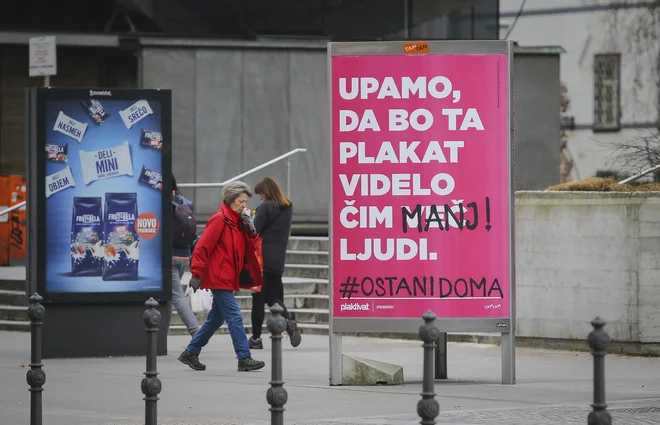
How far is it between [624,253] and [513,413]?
4.80 m

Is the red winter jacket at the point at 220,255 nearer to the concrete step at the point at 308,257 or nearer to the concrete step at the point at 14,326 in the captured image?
the concrete step at the point at 14,326

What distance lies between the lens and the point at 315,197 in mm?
23516

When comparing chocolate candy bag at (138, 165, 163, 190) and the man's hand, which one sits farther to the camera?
chocolate candy bag at (138, 165, 163, 190)

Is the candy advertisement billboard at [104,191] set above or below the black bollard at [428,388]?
above

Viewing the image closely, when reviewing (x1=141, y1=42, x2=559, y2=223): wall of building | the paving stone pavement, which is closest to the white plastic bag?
the paving stone pavement

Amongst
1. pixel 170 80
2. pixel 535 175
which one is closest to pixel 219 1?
pixel 170 80

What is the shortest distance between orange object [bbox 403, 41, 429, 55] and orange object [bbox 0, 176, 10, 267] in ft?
40.0

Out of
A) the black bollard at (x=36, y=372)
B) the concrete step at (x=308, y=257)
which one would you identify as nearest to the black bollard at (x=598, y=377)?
the black bollard at (x=36, y=372)

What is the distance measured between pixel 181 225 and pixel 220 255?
195 cm

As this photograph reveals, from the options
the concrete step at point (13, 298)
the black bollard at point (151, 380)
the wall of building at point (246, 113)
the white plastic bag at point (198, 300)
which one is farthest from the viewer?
the wall of building at point (246, 113)

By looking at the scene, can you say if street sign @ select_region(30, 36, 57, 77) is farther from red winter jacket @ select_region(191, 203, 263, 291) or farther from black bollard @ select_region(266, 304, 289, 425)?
black bollard @ select_region(266, 304, 289, 425)

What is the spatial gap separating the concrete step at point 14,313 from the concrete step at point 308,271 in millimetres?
3627

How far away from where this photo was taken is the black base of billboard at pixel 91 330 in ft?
45.0

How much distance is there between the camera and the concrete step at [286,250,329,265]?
62.4 ft
